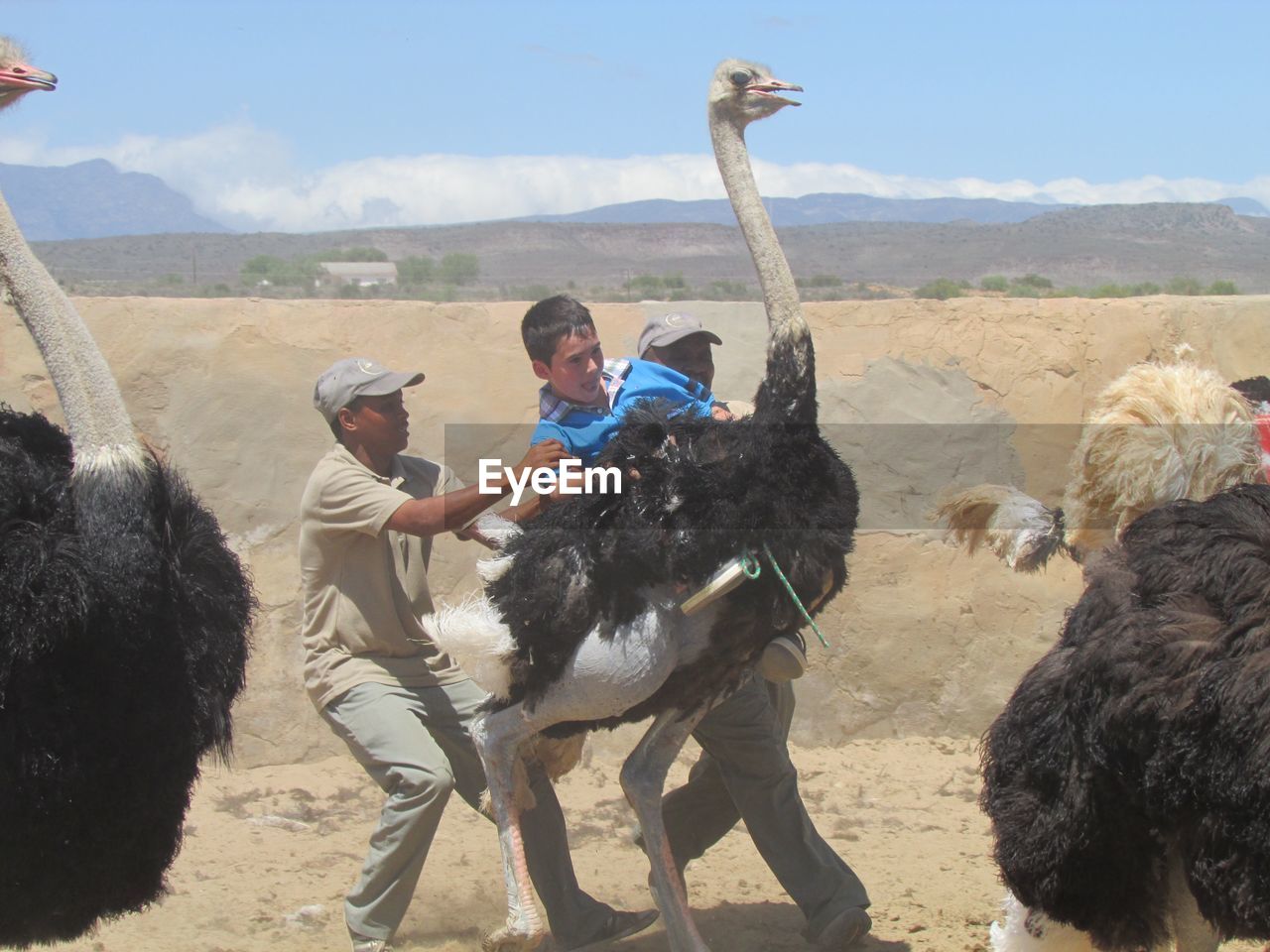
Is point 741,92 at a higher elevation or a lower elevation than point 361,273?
higher

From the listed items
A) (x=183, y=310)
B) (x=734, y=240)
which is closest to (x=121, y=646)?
(x=183, y=310)

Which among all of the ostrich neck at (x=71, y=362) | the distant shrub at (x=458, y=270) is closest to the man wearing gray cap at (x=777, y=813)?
the ostrich neck at (x=71, y=362)

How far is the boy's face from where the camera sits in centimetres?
443

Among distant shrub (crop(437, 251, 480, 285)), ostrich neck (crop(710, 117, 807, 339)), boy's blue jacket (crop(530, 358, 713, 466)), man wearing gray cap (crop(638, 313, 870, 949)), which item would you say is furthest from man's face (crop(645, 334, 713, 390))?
distant shrub (crop(437, 251, 480, 285))

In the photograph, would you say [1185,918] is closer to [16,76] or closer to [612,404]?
[612,404]

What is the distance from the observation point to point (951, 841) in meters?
5.62

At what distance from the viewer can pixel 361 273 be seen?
1406 inches

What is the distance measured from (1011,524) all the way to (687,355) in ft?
4.26

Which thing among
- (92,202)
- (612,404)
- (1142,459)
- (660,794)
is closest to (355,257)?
(612,404)

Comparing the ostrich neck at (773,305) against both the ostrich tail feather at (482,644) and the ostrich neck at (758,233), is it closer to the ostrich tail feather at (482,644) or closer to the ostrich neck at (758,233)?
the ostrich neck at (758,233)

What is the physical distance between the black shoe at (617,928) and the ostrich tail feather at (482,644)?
40.0 inches

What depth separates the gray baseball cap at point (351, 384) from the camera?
4.48 metres

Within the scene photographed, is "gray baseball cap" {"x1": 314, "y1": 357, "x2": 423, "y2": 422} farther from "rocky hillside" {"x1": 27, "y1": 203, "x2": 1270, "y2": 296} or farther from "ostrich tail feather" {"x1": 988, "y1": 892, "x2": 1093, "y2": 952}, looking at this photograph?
"rocky hillside" {"x1": 27, "y1": 203, "x2": 1270, "y2": 296}

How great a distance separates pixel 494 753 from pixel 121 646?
4.01 feet
